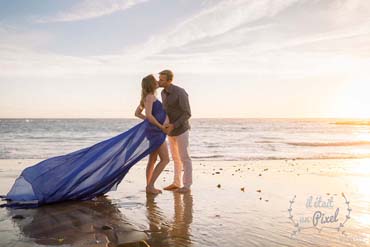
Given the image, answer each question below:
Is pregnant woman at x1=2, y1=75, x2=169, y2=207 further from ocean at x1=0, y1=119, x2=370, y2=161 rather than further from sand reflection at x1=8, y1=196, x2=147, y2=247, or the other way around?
ocean at x1=0, y1=119, x2=370, y2=161

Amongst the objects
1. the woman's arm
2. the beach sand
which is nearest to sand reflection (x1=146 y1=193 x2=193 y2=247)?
the beach sand

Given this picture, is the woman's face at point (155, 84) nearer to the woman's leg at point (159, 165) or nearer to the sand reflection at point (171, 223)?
the woman's leg at point (159, 165)

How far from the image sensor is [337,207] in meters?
6.50

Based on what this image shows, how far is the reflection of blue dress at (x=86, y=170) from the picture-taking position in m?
6.54

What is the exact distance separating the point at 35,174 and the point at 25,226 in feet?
5.34

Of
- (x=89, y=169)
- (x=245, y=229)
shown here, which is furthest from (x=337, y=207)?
(x=89, y=169)

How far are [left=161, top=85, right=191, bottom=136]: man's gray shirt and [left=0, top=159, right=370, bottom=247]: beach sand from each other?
50.7 inches

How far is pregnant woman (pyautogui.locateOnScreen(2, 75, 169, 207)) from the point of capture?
655 cm

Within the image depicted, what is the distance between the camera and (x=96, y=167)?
23.0ft

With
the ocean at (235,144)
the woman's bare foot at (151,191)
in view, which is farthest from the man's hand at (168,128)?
the ocean at (235,144)

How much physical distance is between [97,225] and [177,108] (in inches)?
130

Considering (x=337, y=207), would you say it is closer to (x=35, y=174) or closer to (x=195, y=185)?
(x=195, y=185)

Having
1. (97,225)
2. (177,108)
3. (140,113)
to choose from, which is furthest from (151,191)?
(97,225)

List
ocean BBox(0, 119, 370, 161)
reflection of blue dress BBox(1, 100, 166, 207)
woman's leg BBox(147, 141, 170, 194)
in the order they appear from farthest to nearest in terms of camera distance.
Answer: ocean BBox(0, 119, 370, 161) < woman's leg BBox(147, 141, 170, 194) < reflection of blue dress BBox(1, 100, 166, 207)
